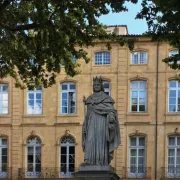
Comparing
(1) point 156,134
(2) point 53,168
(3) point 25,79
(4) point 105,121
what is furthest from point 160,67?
(4) point 105,121

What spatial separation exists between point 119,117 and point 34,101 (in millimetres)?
5937

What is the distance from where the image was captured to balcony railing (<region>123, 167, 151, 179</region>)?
4550cm

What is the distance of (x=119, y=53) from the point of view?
155 ft

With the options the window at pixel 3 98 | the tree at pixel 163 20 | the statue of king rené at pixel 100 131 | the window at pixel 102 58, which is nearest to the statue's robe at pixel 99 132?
the statue of king rené at pixel 100 131

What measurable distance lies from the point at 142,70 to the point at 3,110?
32.2 ft

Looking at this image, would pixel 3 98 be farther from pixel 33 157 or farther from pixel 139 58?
pixel 139 58

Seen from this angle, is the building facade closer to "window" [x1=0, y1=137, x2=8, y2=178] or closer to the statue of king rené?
"window" [x1=0, y1=137, x2=8, y2=178]

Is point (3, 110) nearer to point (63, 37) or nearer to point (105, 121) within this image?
point (63, 37)

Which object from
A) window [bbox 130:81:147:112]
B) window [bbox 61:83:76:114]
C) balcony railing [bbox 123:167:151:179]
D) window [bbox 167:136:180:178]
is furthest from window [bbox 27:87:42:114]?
window [bbox 167:136:180:178]

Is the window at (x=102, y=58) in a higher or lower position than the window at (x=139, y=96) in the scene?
higher

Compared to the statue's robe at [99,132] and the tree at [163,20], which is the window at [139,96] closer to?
the tree at [163,20]

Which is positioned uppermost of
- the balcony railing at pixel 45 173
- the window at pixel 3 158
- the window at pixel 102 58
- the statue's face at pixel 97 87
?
the window at pixel 102 58

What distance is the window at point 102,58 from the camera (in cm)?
4738

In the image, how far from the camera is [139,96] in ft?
152
